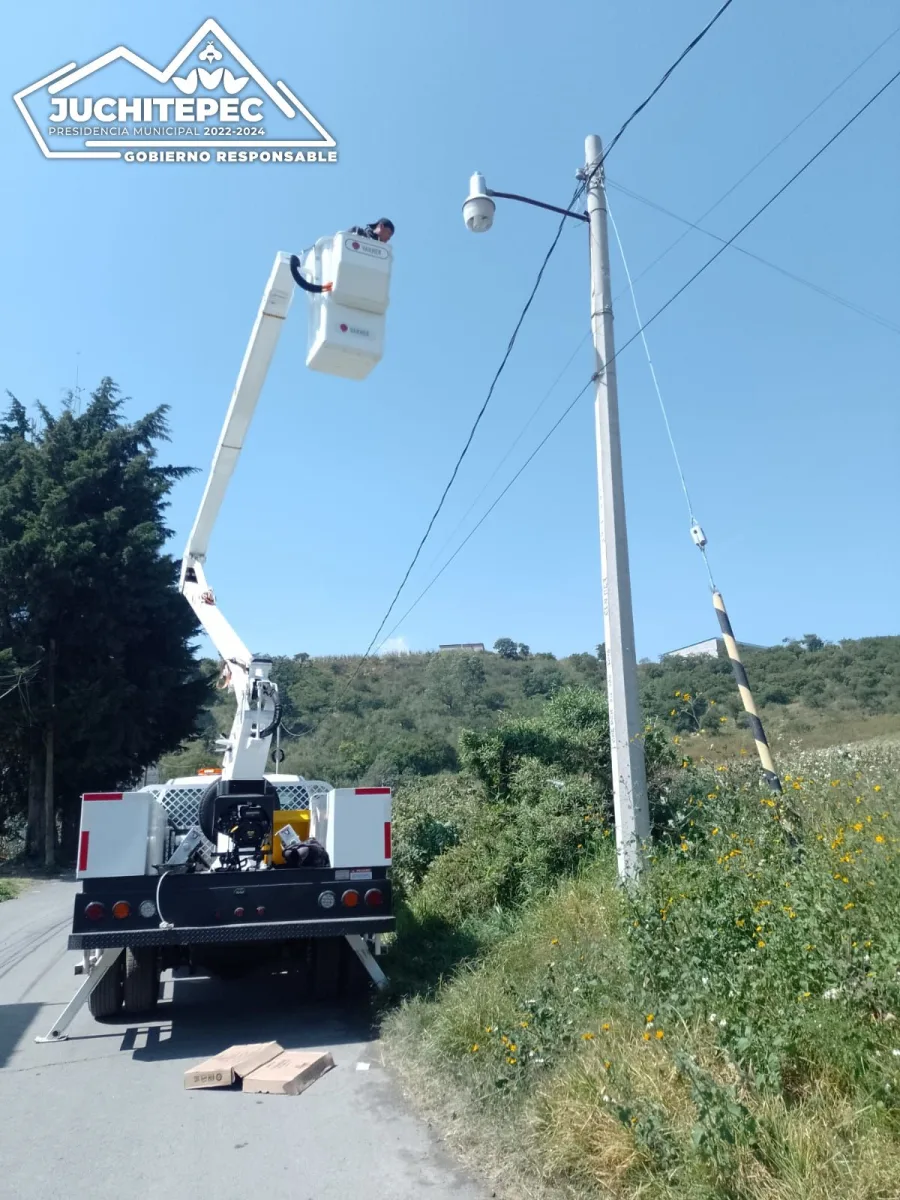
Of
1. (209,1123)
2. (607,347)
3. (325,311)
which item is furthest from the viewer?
Result: (607,347)

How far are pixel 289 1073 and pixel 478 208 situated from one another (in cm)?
680

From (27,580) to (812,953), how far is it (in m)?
24.9

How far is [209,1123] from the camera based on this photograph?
5.23 meters

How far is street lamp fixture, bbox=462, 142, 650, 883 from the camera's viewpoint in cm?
700

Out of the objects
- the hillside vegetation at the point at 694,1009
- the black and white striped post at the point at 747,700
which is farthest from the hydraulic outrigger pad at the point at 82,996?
the black and white striped post at the point at 747,700

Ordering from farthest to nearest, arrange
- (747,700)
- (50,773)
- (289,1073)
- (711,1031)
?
(50,773) → (747,700) → (289,1073) → (711,1031)

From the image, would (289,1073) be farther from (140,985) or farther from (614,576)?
(614,576)

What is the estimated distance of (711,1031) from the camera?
4301 millimetres

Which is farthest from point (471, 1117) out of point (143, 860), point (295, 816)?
point (295, 816)

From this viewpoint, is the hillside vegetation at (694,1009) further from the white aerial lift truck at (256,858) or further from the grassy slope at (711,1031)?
the white aerial lift truck at (256,858)

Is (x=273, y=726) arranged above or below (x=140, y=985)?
above

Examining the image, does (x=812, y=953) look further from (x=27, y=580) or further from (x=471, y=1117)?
(x=27, y=580)

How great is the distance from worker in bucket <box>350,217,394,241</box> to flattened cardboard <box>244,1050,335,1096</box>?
6.12 metres

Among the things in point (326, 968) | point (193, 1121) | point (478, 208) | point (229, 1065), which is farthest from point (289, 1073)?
point (478, 208)
